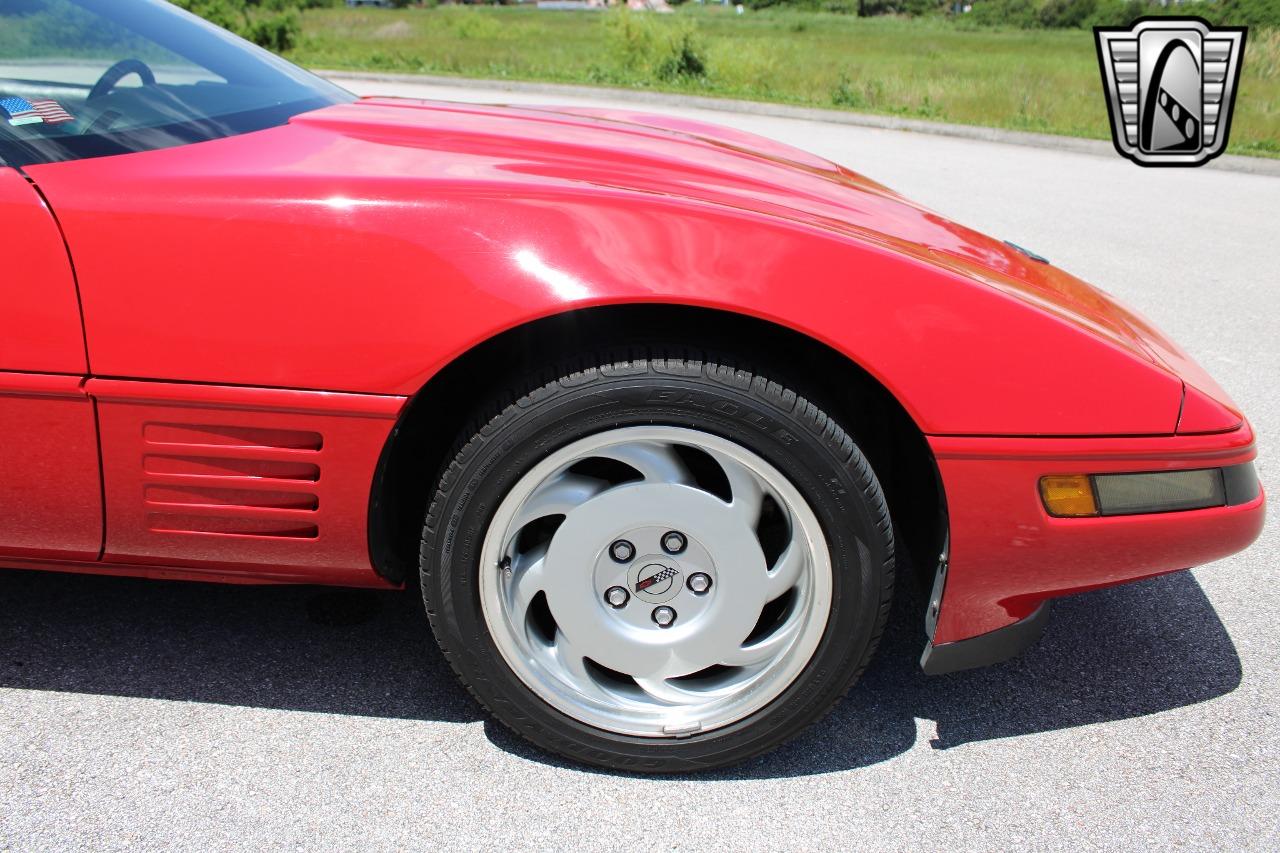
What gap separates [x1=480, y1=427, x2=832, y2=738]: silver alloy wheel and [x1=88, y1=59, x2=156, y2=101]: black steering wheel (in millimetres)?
1264

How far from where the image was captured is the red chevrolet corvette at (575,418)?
1.63 m

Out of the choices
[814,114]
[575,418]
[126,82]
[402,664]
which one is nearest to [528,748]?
[402,664]

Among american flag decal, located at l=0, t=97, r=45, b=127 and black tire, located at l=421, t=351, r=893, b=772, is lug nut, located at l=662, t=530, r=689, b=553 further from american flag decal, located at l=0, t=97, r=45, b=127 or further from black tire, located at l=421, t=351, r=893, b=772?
american flag decal, located at l=0, t=97, r=45, b=127

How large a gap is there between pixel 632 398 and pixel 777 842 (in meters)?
0.77

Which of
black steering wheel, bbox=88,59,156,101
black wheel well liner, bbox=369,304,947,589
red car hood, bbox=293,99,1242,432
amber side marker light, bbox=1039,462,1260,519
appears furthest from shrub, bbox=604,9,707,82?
amber side marker light, bbox=1039,462,1260,519

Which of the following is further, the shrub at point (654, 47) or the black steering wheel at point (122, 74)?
the shrub at point (654, 47)

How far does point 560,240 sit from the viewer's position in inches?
64.7

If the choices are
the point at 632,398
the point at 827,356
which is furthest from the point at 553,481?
the point at 827,356

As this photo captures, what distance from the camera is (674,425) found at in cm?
167

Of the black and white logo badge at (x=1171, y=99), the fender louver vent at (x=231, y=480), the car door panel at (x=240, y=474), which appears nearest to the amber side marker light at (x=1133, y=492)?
the car door panel at (x=240, y=474)

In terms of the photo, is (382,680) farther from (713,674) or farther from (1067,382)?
(1067,382)

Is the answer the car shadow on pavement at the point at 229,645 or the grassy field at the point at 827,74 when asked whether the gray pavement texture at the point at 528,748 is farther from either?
the grassy field at the point at 827,74

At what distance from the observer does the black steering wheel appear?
2.18 m

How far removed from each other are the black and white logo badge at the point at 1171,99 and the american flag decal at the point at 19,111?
11.6m
